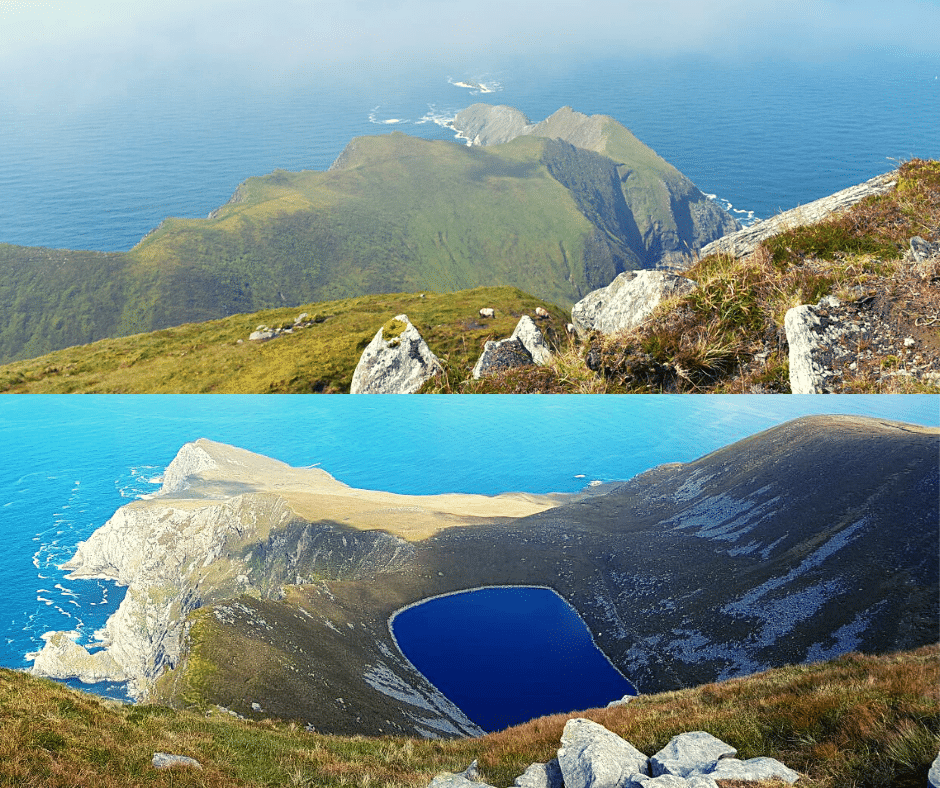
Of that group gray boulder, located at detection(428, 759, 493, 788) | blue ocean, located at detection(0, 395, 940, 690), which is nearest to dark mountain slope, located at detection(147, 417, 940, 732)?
blue ocean, located at detection(0, 395, 940, 690)

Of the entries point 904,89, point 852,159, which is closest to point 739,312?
point 904,89

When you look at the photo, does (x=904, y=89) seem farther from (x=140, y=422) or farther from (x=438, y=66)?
(x=438, y=66)

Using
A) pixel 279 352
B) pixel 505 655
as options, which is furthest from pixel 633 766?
pixel 279 352

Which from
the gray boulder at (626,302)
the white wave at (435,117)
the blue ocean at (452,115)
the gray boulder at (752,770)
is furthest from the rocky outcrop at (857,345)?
the white wave at (435,117)

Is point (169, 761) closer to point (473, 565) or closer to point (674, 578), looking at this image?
point (473, 565)

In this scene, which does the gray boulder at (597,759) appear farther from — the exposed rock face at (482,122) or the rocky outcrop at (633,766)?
the exposed rock face at (482,122)
